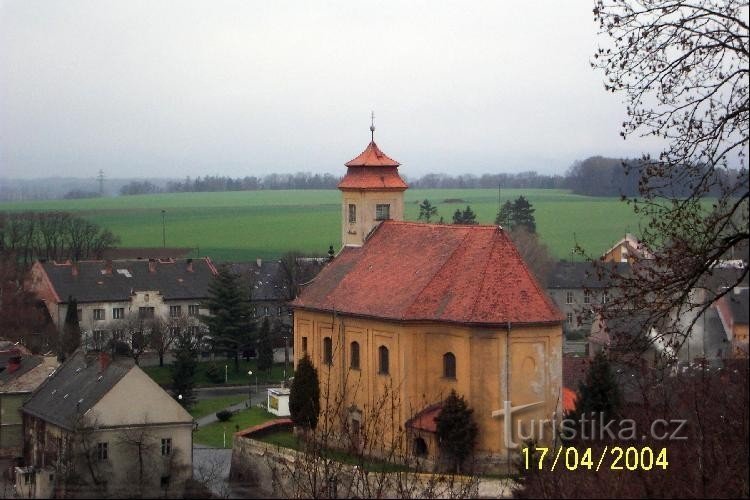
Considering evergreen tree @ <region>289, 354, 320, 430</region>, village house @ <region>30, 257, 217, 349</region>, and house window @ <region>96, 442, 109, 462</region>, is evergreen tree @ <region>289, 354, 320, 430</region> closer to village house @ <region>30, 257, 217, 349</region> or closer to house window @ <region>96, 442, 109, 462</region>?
house window @ <region>96, 442, 109, 462</region>

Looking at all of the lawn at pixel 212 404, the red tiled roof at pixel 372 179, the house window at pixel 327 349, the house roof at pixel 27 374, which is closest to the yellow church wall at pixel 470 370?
the house window at pixel 327 349

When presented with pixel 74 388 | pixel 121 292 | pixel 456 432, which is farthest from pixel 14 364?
pixel 121 292

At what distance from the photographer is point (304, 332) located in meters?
45.7

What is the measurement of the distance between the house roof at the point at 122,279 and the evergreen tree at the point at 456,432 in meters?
39.9

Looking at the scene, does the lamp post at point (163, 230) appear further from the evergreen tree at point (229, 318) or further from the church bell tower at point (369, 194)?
the church bell tower at point (369, 194)

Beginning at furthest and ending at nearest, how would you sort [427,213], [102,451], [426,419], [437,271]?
[427,213] → [437,271] → [426,419] → [102,451]

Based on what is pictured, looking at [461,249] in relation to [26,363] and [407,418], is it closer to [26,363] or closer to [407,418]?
[407,418]

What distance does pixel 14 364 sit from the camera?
49.7 meters

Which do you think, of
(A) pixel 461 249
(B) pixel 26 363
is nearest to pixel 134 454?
(A) pixel 461 249

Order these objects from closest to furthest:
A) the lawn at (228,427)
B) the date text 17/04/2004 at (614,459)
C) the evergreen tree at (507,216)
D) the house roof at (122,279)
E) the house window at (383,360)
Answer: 1. the date text 17/04/2004 at (614,459)
2. the house window at (383,360)
3. the lawn at (228,427)
4. the house roof at (122,279)
5. the evergreen tree at (507,216)

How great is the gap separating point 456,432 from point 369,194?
1228 cm

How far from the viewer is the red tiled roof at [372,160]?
48500 millimetres

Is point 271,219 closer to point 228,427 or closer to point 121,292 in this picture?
point 121,292

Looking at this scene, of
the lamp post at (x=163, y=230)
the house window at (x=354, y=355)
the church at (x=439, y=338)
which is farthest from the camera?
the lamp post at (x=163, y=230)
